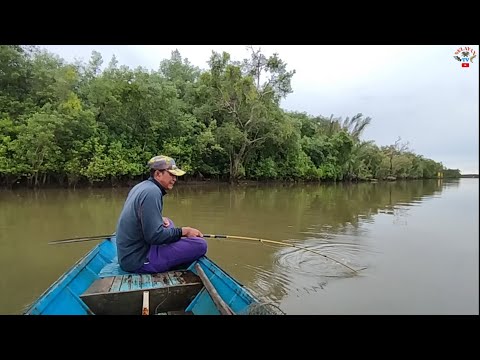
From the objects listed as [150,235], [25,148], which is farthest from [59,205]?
[150,235]

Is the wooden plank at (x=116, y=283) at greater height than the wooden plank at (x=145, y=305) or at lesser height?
→ greater

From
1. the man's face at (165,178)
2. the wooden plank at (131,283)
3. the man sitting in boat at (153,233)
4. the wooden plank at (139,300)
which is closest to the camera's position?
the wooden plank at (139,300)

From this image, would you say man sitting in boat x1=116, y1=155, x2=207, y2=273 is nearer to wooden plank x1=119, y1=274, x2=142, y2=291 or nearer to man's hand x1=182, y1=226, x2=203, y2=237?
man's hand x1=182, y1=226, x2=203, y2=237

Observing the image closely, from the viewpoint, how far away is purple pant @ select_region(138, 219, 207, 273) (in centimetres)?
319

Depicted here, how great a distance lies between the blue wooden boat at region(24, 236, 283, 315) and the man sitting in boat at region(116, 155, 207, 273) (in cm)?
10

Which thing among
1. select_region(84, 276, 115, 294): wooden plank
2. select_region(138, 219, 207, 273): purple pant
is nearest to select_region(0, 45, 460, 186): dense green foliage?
select_region(138, 219, 207, 273): purple pant

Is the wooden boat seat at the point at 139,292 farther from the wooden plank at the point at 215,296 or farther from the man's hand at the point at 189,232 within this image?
the man's hand at the point at 189,232

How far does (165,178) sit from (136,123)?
1829 centimetres

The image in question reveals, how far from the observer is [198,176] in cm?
2350

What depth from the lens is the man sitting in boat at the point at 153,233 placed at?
2859 millimetres

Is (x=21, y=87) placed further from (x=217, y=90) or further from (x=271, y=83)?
(x=271, y=83)

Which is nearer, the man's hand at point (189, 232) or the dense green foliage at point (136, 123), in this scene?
the man's hand at point (189, 232)

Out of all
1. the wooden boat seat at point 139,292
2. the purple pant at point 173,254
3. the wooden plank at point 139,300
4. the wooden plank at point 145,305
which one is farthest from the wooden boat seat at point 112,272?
the wooden plank at point 145,305

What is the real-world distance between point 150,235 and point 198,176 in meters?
20.7
